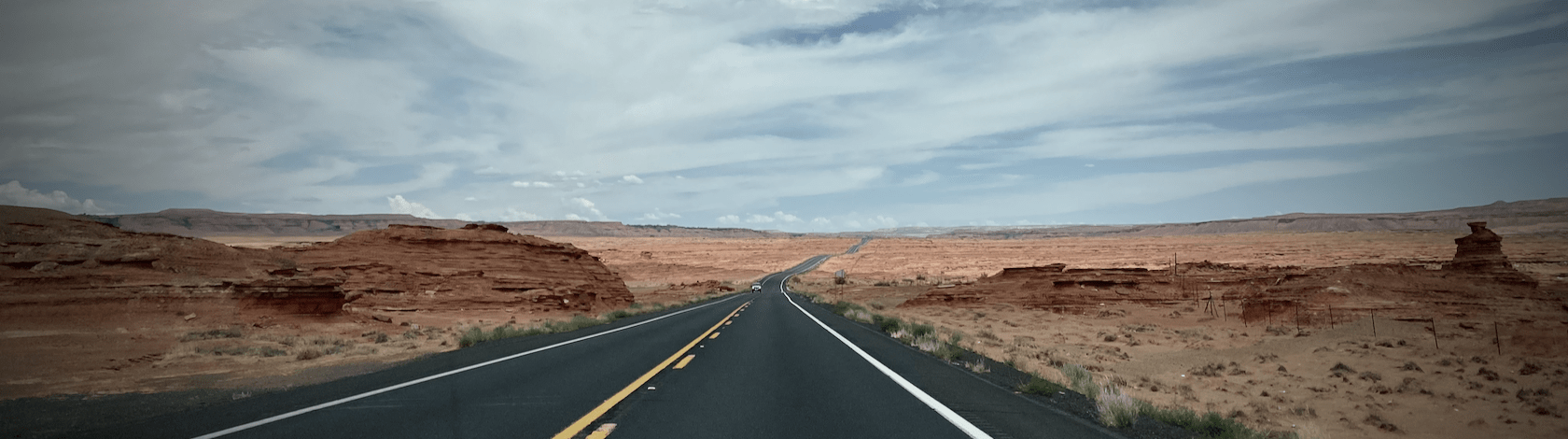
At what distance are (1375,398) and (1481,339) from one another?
691 centimetres

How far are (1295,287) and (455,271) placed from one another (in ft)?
117

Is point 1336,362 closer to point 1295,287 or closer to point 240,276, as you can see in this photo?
point 1295,287

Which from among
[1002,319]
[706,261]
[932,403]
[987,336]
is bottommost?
[1002,319]

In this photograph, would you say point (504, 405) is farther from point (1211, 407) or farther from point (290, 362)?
point (1211, 407)

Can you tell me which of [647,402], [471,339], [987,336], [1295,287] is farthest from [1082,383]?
[1295,287]

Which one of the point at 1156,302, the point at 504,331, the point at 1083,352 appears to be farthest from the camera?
the point at 1156,302

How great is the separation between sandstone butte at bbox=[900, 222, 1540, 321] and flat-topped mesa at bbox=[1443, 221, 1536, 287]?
0.02 metres

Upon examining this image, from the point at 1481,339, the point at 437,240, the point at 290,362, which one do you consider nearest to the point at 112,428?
the point at 290,362

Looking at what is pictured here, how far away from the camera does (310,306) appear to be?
853 inches

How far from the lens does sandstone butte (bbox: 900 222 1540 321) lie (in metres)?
21.6

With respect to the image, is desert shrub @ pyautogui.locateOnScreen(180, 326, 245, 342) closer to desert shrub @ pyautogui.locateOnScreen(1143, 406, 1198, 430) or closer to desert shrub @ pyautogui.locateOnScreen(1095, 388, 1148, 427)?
desert shrub @ pyautogui.locateOnScreen(1095, 388, 1148, 427)

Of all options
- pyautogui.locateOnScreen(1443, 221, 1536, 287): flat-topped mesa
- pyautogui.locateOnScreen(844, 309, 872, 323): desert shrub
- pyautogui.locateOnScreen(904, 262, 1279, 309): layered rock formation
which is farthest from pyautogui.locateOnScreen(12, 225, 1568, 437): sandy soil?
pyautogui.locateOnScreen(844, 309, 872, 323): desert shrub

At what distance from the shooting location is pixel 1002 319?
2662cm

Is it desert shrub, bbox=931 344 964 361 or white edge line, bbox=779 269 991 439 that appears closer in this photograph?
white edge line, bbox=779 269 991 439
